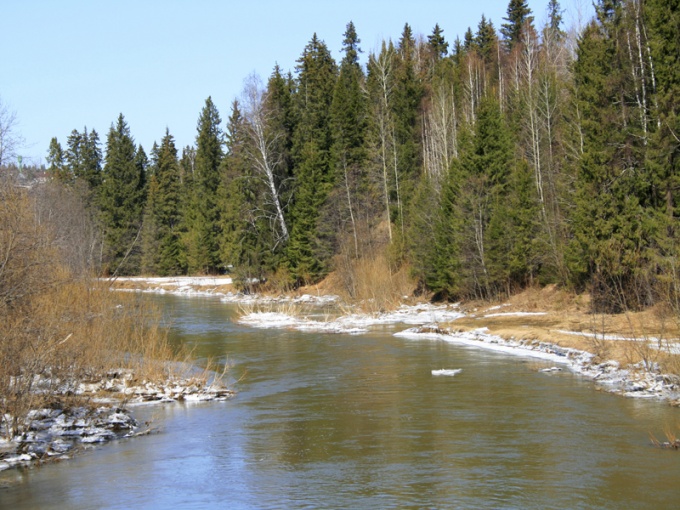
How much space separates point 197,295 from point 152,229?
24.8m

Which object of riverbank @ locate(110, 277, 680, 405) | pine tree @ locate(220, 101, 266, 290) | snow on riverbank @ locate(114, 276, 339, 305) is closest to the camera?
riverbank @ locate(110, 277, 680, 405)

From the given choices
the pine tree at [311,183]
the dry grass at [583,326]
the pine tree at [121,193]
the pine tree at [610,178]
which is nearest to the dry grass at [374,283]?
the dry grass at [583,326]

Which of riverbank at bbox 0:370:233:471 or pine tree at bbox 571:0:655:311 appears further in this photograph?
pine tree at bbox 571:0:655:311

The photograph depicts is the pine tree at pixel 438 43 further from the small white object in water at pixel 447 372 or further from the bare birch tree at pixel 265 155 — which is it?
the small white object in water at pixel 447 372

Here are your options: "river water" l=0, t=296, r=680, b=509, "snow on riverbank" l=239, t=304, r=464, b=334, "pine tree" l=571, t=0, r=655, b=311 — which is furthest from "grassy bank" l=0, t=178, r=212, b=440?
"pine tree" l=571, t=0, r=655, b=311

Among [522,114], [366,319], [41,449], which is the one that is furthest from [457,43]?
[41,449]

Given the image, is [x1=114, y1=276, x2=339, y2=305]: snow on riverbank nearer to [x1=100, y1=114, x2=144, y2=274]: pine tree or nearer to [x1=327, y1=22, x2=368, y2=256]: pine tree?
[x1=327, y1=22, x2=368, y2=256]: pine tree

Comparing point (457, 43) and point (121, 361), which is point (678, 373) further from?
point (457, 43)

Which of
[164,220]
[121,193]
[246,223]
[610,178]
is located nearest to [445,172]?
[610,178]

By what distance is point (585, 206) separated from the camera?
29312 mm

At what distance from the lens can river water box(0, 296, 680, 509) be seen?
412 inches

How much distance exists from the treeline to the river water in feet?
14.0

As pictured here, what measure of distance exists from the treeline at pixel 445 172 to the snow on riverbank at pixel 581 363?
2396 millimetres

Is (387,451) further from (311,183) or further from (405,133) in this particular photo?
(405,133)
